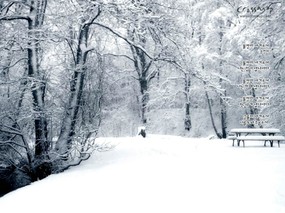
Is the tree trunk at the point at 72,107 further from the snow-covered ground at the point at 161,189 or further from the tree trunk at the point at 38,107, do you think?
the snow-covered ground at the point at 161,189

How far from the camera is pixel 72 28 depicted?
35.6 ft

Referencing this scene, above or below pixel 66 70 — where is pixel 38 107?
below

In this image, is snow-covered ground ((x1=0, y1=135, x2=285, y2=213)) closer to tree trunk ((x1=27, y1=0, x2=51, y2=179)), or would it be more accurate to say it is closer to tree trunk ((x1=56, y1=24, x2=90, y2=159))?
tree trunk ((x1=56, y1=24, x2=90, y2=159))

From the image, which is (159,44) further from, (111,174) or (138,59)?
(138,59)

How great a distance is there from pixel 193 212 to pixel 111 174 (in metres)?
3.09

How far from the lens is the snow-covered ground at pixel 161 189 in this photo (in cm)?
554

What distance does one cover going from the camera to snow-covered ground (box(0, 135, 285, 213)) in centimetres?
554

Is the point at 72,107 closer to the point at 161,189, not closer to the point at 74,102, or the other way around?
the point at 74,102

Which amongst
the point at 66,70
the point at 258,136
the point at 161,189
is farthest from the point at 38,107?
the point at 258,136

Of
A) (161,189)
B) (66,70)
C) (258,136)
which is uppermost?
(66,70)

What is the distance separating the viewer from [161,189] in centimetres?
639

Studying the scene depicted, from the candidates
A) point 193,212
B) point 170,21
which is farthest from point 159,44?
point 193,212

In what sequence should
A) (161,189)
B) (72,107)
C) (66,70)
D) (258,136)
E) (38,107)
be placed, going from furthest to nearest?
(258,136) < (66,70) < (72,107) < (38,107) < (161,189)

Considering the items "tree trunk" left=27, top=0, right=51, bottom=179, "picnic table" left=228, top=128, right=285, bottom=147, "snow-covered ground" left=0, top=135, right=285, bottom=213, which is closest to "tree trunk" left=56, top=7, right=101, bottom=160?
"tree trunk" left=27, top=0, right=51, bottom=179
